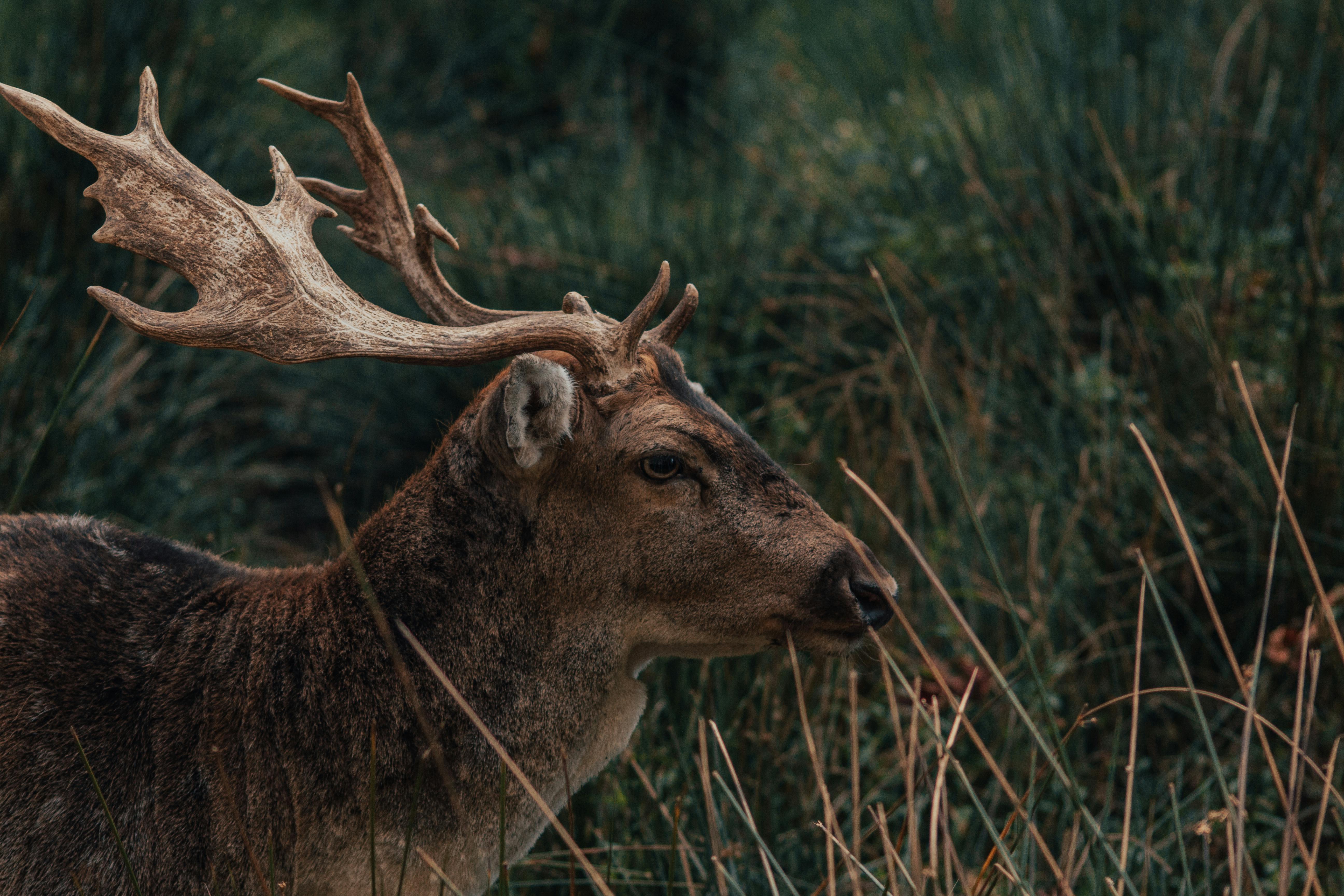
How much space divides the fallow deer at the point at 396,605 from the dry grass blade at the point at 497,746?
0.09ft

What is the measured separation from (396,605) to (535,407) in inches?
21.1

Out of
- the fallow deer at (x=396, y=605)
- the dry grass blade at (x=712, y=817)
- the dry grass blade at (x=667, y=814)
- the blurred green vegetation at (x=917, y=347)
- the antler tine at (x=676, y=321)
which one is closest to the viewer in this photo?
the dry grass blade at (x=712, y=817)

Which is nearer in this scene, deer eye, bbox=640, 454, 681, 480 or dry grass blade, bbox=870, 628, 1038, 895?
dry grass blade, bbox=870, 628, 1038, 895

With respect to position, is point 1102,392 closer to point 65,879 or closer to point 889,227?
point 889,227

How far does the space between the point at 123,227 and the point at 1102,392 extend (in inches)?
138

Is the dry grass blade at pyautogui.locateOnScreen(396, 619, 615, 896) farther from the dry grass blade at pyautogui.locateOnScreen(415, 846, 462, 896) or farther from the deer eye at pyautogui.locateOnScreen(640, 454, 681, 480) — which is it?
the deer eye at pyautogui.locateOnScreen(640, 454, 681, 480)

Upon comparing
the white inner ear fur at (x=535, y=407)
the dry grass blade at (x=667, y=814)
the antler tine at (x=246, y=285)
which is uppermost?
the antler tine at (x=246, y=285)

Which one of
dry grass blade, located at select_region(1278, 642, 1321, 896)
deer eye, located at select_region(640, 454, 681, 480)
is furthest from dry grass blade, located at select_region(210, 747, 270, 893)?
dry grass blade, located at select_region(1278, 642, 1321, 896)

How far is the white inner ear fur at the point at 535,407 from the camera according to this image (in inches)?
99.0

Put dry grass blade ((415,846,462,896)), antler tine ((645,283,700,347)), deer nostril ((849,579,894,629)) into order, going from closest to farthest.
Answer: dry grass blade ((415,846,462,896)) < deer nostril ((849,579,894,629)) < antler tine ((645,283,700,347))

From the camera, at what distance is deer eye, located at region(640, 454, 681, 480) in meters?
2.64

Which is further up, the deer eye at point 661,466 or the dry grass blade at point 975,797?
the deer eye at point 661,466

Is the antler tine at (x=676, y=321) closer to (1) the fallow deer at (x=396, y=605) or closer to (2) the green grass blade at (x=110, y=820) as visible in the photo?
(1) the fallow deer at (x=396, y=605)

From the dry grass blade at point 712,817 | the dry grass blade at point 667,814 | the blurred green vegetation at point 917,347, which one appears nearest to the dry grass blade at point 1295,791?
the blurred green vegetation at point 917,347
